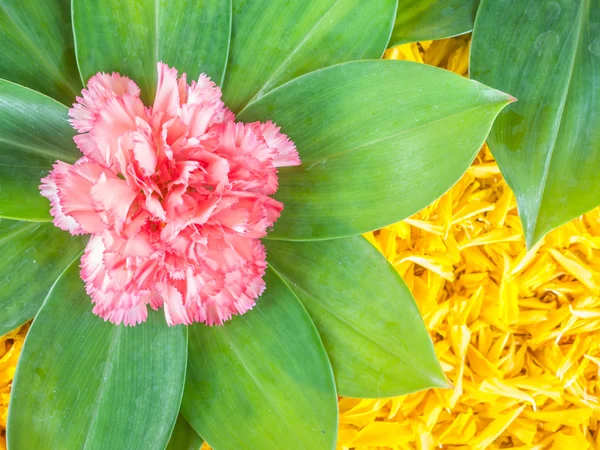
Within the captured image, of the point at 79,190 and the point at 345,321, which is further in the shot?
the point at 345,321

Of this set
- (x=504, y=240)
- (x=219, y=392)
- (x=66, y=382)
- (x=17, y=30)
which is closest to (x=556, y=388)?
(x=504, y=240)

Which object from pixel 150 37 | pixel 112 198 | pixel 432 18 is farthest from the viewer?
pixel 432 18

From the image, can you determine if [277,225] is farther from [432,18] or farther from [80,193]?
[432,18]

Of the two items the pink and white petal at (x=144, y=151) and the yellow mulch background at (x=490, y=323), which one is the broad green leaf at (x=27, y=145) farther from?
the yellow mulch background at (x=490, y=323)

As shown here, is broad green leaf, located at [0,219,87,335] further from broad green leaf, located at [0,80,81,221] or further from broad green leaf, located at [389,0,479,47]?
broad green leaf, located at [389,0,479,47]

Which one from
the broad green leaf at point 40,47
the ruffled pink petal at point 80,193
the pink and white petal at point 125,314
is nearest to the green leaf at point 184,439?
the pink and white petal at point 125,314

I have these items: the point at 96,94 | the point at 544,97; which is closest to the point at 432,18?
the point at 544,97

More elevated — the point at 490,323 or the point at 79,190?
the point at 79,190
